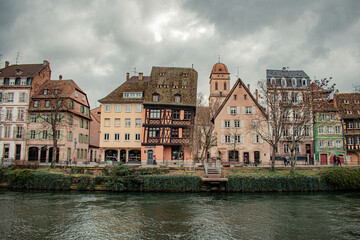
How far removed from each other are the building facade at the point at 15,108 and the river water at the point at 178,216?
20.1 metres

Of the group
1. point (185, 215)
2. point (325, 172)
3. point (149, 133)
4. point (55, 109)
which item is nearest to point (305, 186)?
point (325, 172)

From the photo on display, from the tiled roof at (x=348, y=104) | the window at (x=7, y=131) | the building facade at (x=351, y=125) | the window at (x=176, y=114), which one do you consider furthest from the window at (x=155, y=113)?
the tiled roof at (x=348, y=104)

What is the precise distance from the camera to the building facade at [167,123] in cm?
3791

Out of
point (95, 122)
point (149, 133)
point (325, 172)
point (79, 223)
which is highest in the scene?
point (95, 122)

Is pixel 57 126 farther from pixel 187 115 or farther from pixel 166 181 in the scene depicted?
pixel 166 181

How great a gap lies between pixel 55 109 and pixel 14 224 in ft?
64.3

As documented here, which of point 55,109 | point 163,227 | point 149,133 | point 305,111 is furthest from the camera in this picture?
point 149,133

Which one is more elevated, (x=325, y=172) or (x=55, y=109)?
(x=55, y=109)

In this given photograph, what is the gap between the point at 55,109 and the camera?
30703 mm

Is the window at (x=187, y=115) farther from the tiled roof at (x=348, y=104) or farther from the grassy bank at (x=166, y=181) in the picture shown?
the tiled roof at (x=348, y=104)

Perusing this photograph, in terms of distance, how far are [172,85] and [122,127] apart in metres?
9.95

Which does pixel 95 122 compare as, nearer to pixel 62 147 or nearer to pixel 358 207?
pixel 62 147

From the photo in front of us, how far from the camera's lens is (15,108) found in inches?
1594

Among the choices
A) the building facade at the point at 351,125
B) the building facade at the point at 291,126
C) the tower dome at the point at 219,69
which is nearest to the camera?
the building facade at the point at 291,126
